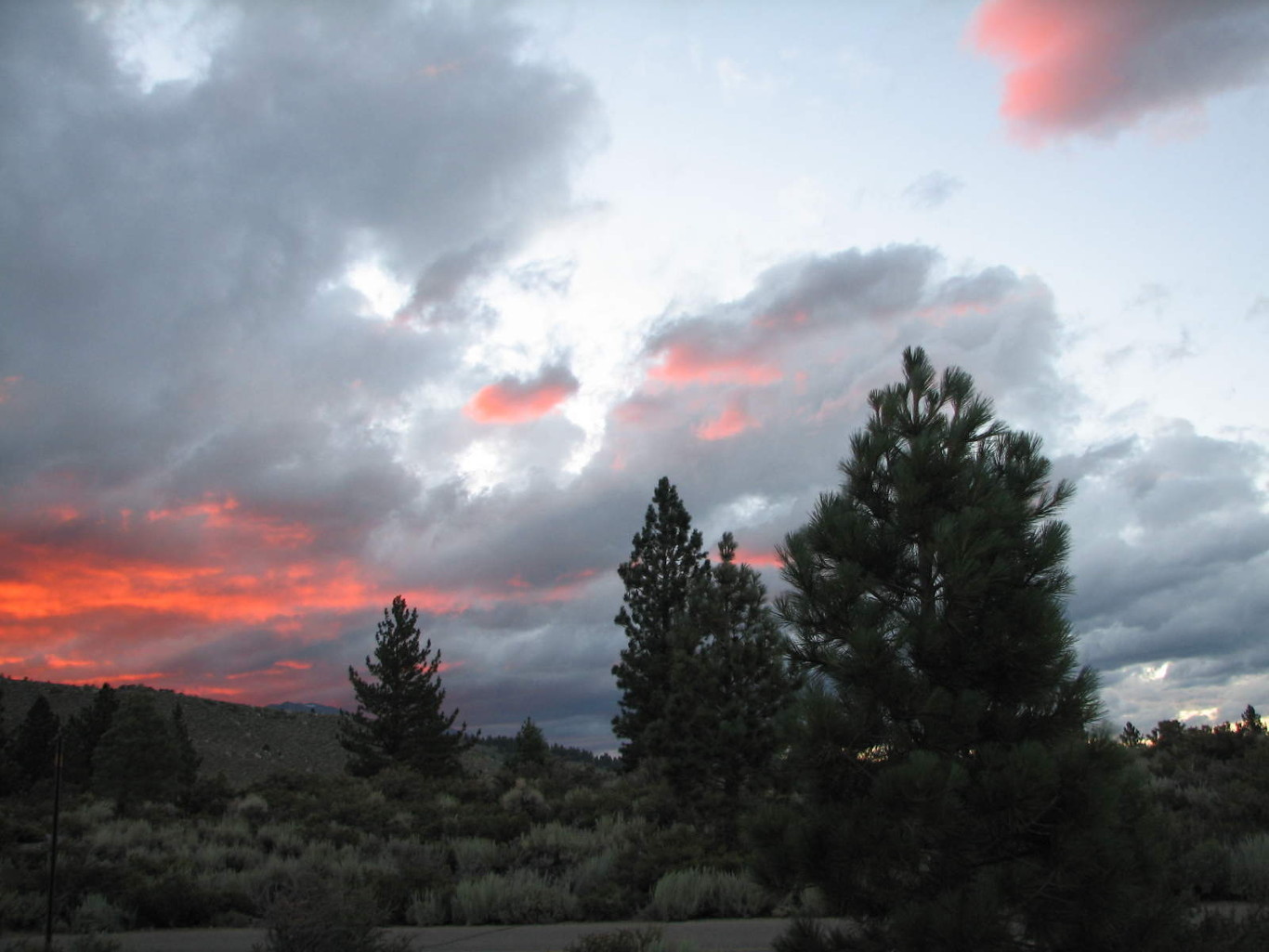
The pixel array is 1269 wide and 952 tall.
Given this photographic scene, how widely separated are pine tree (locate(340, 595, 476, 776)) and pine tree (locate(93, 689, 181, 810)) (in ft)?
36.4

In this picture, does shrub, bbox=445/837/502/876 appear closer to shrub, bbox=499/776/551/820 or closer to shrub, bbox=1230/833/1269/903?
shrub, bbox=499/776/551/820

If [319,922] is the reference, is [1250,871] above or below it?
below

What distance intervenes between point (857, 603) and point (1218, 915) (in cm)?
356

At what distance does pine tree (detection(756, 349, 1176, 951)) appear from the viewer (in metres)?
5.62

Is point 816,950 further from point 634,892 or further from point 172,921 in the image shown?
point 172,921

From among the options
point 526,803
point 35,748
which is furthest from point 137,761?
point 35,748

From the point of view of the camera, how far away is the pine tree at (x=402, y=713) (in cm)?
4016

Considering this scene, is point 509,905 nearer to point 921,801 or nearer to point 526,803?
point 921,801

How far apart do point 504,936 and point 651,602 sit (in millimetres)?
28863

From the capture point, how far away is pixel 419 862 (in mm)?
13945

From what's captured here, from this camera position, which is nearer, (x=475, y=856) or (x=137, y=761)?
(x=475, y=856)

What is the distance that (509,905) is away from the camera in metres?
11.1

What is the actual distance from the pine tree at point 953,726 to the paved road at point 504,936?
2.73 meters

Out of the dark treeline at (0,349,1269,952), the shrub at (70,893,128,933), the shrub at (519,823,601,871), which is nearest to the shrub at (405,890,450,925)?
the dark treeline at (0,349,1269,952)
